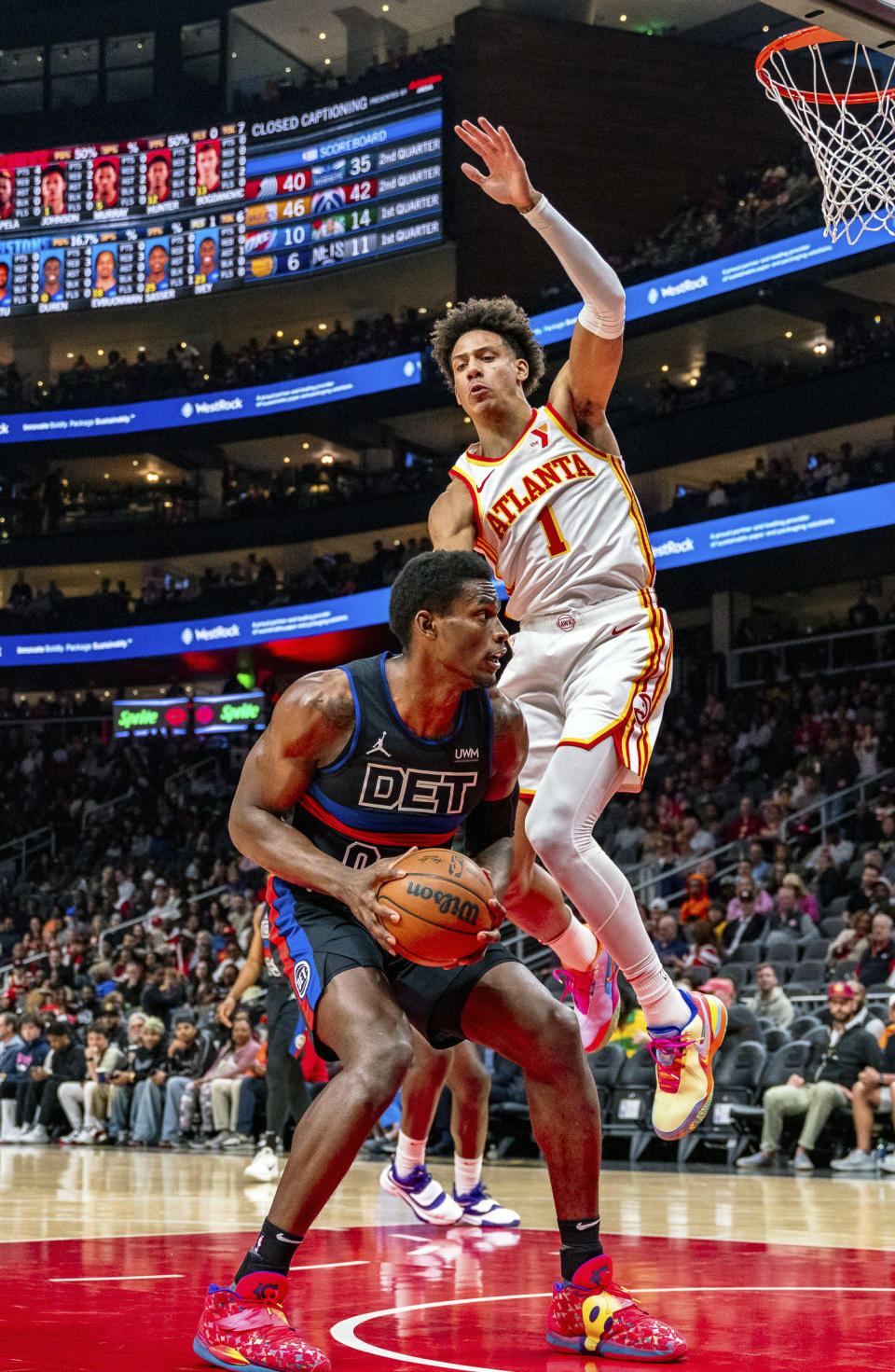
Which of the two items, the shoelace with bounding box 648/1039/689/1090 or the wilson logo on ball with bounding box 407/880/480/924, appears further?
the shoelace with bounding box 648/1039/689/1090

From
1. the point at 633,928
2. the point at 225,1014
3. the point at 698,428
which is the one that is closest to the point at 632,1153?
the point at 225,1014

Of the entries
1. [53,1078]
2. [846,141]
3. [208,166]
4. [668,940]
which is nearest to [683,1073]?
[846,141]

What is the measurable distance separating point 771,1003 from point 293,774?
8.94 meters

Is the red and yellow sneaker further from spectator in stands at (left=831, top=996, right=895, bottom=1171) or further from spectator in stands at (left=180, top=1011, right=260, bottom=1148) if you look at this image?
spectator in stands at (left=180, top=1011, right=260, bottom=1148)

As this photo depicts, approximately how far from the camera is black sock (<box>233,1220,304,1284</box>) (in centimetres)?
358

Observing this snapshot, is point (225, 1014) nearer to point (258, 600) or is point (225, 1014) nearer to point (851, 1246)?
point (851, 1246)

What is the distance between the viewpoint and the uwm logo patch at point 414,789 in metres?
4.05

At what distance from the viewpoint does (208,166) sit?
31578 mm

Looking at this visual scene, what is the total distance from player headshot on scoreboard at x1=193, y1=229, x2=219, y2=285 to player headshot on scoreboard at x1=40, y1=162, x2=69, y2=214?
3.24m

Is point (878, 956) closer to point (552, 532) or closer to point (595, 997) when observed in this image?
point (595, 997)

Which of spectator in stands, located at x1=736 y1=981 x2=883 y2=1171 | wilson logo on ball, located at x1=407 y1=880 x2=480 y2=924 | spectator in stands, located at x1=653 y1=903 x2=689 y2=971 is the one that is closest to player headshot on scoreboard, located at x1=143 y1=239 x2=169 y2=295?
spectator in stands, located at x1=653 y1=903 x2=689 y2=971

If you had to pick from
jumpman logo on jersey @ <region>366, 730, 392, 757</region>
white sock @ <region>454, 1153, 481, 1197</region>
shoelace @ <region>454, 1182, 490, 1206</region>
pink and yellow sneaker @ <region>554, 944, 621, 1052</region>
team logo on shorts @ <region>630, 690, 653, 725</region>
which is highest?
team logo on shorts @ <region>630, 690, 653, 725</region>

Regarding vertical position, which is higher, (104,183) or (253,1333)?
(104,183)

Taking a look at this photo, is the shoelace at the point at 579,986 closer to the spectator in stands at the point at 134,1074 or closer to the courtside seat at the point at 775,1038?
the courtside seat at the point at 775,1038
